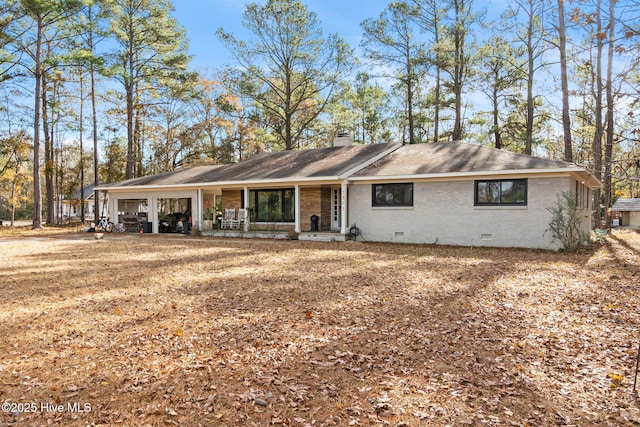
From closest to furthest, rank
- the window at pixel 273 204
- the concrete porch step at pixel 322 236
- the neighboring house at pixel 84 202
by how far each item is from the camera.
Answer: the concrete porch step at pixel 322 236 < the window at pixel 273 204 < the neighboring house at pixel 84 202

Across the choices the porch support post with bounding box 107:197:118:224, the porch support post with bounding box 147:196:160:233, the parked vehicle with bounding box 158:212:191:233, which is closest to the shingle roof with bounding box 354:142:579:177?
the parked vehicle with bounding box 158:212:191:233

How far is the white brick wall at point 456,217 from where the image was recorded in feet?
37.3

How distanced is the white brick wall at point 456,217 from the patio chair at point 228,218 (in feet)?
18.3

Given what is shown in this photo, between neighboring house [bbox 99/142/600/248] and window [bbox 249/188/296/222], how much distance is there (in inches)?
1.7

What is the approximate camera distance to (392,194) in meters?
13.6

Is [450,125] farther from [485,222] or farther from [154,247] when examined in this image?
[154,247]

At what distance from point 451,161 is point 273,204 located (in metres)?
7.74

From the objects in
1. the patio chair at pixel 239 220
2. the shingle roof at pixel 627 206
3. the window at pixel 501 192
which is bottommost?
the patio chair at pixel 239 220

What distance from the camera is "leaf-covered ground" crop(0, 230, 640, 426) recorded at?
2.86 m

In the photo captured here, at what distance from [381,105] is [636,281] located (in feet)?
89.6

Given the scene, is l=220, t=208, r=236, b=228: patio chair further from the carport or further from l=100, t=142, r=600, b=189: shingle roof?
l=100, t=142, r=600, b=189: shingle roof

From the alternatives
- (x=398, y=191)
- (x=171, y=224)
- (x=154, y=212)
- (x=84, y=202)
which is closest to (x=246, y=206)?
(x=171, y=224)

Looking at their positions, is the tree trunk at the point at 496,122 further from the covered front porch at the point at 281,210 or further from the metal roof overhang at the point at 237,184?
the metal roof overhang at the point at 237,184

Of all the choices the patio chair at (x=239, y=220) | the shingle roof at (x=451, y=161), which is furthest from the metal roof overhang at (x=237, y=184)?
the shingle roof at (x=451, y=161)
